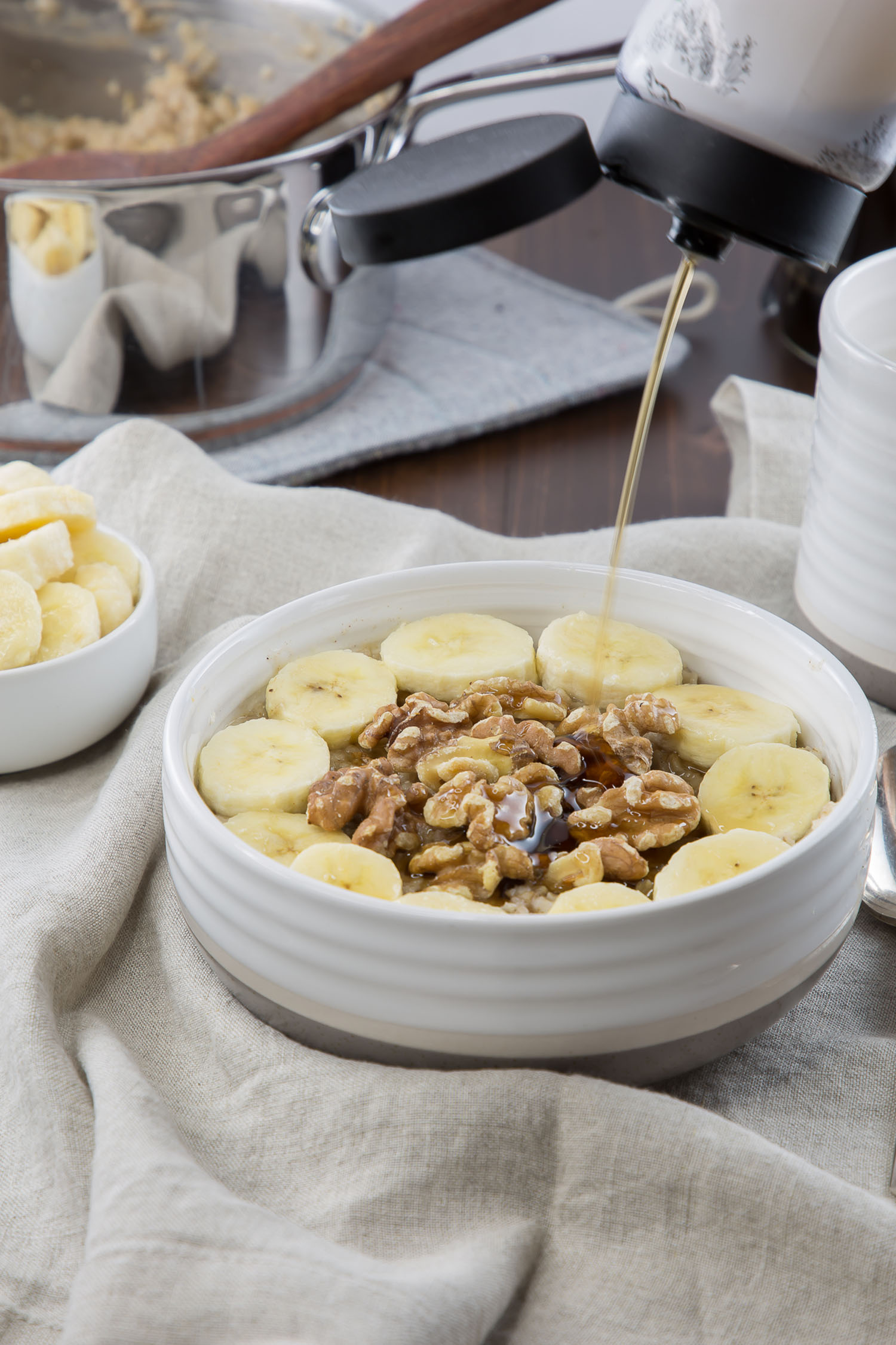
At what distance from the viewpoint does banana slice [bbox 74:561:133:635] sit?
920mm

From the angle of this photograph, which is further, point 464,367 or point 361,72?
point 464,367

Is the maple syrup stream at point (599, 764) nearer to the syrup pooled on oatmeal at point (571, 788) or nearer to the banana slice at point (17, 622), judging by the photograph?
the syrup pooled on oatmeal at point (571, 788)

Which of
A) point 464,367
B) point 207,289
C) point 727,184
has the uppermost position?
point 727,184

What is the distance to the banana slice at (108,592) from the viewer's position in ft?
3.02

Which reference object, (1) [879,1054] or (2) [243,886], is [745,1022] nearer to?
(1) [879,1054]

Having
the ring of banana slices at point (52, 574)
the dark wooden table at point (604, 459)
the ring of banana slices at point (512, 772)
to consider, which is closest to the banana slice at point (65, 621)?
the ring of banana slices at point (52, 574)

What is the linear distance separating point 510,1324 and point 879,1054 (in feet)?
0.79

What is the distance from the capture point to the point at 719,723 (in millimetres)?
780

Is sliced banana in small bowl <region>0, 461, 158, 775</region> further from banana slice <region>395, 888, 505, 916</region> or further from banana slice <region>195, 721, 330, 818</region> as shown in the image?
banana slice <region>395, 888, 505, 916</region>

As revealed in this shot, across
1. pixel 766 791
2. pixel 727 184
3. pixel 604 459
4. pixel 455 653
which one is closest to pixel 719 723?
pixel 766 791

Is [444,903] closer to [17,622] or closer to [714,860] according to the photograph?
[714,860]

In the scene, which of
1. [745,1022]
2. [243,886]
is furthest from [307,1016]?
[745,1022]

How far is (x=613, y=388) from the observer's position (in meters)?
1.49

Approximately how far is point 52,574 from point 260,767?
0.26 m
